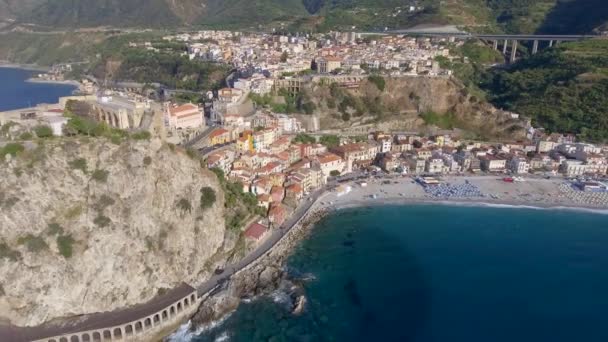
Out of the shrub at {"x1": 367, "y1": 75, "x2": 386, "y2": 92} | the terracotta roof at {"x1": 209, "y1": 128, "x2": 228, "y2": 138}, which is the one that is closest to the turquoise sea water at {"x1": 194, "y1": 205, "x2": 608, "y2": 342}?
the terracotta roof at {"x1": 209, "y1": 128, "x2": 228, "y2": 138}

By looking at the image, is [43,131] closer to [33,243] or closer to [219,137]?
[33,243]

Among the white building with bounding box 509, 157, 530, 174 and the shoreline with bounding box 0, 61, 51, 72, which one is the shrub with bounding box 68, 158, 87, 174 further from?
the shoreline with bounding box 0, 61, 51, 72

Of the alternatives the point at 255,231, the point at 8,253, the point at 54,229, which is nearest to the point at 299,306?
the point at 255,231

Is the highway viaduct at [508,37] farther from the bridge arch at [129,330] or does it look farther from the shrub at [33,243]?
the shrub at [33,243]

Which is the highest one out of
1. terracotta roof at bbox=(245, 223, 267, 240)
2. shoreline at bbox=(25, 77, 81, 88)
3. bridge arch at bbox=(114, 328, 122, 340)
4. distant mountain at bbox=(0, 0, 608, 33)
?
distant mountain at bbox=(0, 0, 608, 33)

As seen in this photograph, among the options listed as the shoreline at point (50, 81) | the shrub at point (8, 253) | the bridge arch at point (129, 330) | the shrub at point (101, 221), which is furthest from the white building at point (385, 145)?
the shoreline at point (50, 81)
